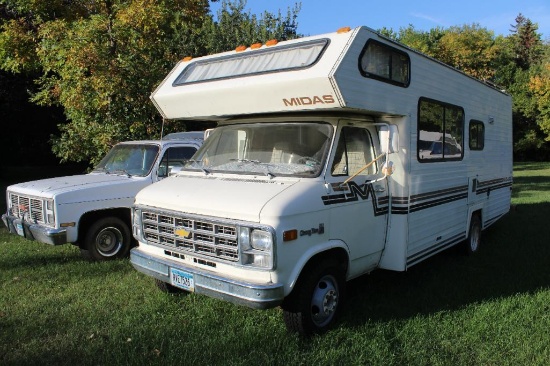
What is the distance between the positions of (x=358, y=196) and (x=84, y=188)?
13.6 feet

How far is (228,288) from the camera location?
3984 mm

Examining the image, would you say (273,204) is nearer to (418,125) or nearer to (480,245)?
(418,125)

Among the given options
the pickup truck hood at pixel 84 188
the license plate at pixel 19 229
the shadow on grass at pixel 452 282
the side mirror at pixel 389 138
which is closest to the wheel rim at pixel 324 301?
the shadow on grass at pixel 452 282

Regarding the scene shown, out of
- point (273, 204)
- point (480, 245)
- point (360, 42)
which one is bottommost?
point (480, 245)

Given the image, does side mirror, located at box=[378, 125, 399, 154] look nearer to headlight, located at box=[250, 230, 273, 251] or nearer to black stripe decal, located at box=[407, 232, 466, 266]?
black stripe decal, located at box=[407, 232, 466, 266]

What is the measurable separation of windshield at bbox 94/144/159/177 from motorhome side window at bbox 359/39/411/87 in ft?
13.9

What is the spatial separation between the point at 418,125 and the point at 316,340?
2.82m

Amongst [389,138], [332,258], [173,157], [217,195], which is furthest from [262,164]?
[173,157]

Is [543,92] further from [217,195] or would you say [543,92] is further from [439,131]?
[217,195]

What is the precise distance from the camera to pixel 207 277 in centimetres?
413

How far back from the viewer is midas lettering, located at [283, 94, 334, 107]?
434 cm

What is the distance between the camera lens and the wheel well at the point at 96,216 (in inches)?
273

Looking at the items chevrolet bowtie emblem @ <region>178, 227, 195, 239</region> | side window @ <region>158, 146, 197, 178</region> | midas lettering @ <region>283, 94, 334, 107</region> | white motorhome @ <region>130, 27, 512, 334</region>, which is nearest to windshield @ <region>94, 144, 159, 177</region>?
side window @ <region>158, 146, 197, 178</region>

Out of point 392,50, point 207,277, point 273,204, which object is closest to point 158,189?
point 207,277
